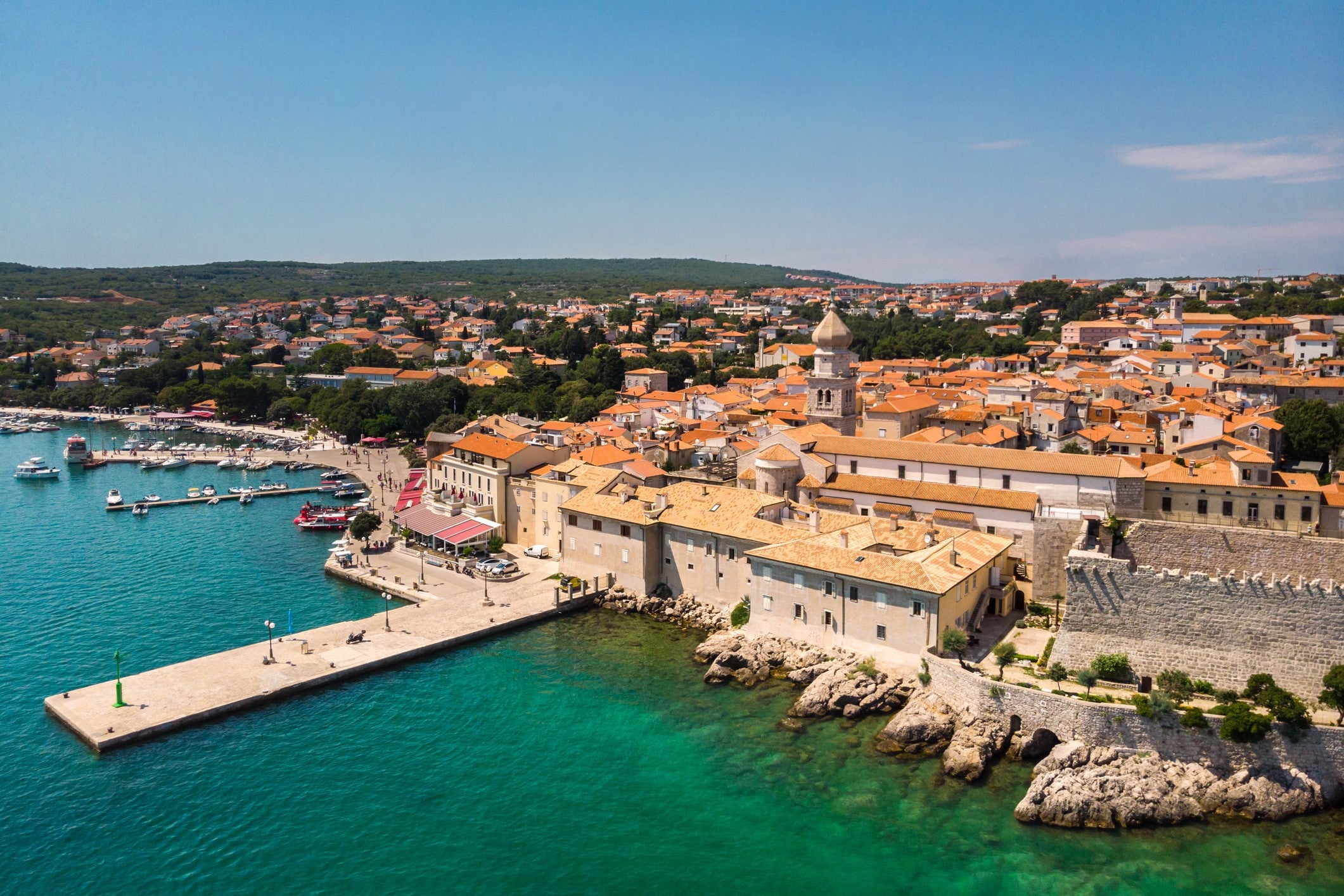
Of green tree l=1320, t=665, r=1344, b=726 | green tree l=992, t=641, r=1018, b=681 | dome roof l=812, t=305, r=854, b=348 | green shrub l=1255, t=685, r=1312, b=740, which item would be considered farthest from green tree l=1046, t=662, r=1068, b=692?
dome roof l=812, t=305, r=854, b=348

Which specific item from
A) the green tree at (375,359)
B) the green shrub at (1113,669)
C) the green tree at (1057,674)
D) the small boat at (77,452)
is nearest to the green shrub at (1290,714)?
the green shrub at (1113,669)

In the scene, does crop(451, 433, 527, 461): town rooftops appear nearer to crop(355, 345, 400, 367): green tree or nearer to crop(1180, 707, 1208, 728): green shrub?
crop(1180, 707, 1208, 728): green shrub

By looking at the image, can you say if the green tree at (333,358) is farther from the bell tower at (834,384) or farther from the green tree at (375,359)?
the bell tower at (834,384)

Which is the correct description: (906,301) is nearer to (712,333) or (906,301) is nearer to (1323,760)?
(712,333)

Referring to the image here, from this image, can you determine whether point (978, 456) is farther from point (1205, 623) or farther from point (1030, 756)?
point (1030, 756)

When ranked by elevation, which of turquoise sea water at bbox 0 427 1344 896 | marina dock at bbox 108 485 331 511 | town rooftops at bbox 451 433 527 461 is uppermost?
town rooftops at bbox 451 433 527 461

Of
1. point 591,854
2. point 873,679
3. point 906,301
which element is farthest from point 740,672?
point 906,301

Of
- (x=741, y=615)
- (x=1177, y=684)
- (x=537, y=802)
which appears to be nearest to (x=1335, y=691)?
(x=1177, y=684)
